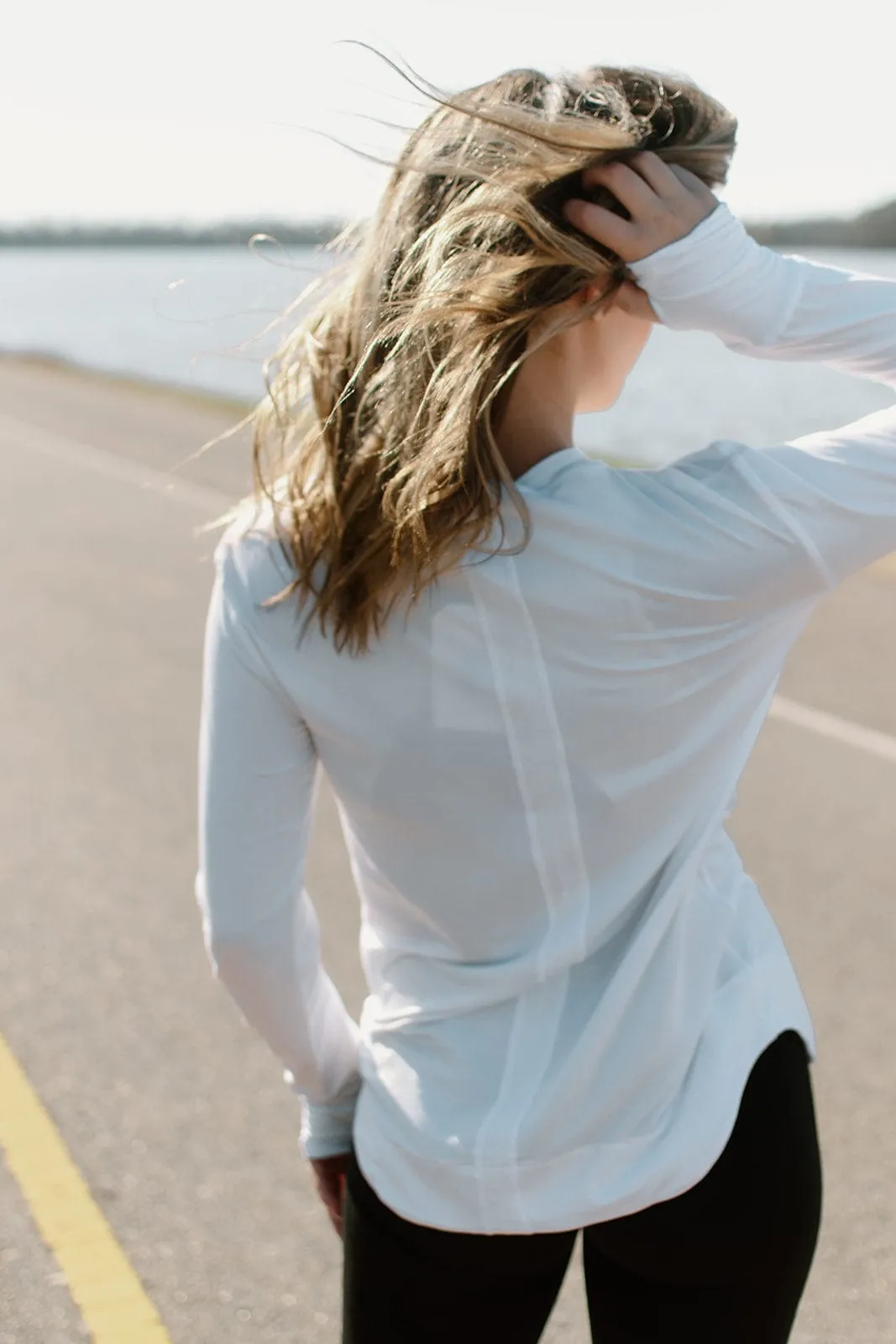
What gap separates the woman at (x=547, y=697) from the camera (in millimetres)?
1309

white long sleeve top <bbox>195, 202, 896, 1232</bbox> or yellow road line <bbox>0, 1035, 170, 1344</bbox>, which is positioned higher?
white long sleeve top <bbox>195, 202, 896, 1232</bbox>

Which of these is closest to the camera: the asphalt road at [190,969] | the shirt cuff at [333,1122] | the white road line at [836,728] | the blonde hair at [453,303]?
the blonde hair at [453,303]

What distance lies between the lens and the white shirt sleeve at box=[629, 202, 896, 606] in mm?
1299

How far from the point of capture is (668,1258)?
1.47 metres

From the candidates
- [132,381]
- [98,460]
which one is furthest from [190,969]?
[132,381]

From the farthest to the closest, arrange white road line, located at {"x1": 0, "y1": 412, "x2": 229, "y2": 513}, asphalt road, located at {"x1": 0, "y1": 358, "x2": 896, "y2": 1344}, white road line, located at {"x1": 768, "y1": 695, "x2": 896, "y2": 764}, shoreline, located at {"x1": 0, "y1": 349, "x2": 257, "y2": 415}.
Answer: shoreline, located at {"x1": 0, "y1": 349, "x2": 257, "y2": 415} → white road line, located at {"x1": 0, "y1": 412, "x2": 229, "y2": 513} → white road line, located at {"x1": 768, "y1": 695, "x2": 896, "y2": 764} → asphalt road, located at {"x1": 0, "y1": 358, "x2": 896, "y2": 1344}

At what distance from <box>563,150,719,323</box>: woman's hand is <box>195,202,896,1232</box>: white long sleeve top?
0.8 inches

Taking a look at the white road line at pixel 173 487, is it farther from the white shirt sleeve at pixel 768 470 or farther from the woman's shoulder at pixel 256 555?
the white shirt sleeve at pixel 768 470

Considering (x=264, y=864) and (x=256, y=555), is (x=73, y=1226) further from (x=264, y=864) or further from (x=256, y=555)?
(x=256, y=555)

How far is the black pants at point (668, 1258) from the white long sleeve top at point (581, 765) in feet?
0.16

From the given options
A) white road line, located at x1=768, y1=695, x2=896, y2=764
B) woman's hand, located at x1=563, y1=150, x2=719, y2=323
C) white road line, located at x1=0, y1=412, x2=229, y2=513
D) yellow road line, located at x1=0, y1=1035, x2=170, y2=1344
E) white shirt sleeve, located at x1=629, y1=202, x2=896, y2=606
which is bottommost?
white road line, located at x1=0, y1=412, x2=229, y2=513

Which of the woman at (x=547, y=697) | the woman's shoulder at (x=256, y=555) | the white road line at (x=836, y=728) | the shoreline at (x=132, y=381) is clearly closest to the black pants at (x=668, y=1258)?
the woman at (x=547, y=697)

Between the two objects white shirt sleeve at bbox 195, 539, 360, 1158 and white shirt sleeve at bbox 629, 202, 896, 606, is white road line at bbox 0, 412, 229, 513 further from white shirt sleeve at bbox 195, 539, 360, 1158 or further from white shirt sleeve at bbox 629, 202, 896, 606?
white shirt sleeve at bbox 629, 202, 896, 606

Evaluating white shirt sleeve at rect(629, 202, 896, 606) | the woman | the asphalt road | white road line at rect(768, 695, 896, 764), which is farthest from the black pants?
white road line at rect(768, 695, 896, 764)
